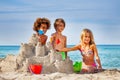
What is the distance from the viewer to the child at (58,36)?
5.96 m

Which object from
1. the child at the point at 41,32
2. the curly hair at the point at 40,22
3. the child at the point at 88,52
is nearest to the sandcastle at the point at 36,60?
the child at the point at 41,32

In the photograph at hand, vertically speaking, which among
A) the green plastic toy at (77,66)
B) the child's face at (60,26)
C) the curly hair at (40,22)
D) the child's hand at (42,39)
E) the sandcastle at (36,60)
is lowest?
the green plastic toy at (77,66)

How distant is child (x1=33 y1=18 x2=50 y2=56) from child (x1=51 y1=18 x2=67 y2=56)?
168mm

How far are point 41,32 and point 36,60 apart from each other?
1.46 feet

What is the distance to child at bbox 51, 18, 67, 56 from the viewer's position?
596 centimetres

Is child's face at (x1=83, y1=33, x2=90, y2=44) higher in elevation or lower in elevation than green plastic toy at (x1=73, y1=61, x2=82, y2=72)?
higher

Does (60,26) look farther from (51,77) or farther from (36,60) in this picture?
(51,77)

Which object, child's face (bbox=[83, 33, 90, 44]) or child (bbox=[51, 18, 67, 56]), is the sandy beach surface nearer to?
child's face (bbox=[83, 33, 90, 44])

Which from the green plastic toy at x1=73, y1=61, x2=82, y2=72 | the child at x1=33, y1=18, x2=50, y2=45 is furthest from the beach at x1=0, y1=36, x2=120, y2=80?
the green plastic toy at x1=73, y1=61, x2=82, y2=72

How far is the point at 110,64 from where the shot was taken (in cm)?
876

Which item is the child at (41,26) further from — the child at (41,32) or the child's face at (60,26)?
the child's face at (60,26)

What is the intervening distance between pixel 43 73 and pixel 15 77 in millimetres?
514

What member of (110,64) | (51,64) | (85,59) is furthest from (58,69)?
(110,64)

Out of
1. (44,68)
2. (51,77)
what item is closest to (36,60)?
(44,68)
